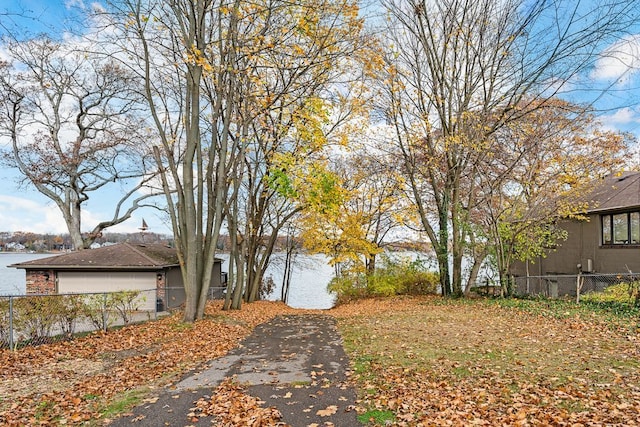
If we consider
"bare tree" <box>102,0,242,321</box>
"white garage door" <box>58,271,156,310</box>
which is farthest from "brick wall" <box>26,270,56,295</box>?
"bare tree" <box>102,0,242,321</box>

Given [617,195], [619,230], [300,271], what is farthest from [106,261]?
[617,195]

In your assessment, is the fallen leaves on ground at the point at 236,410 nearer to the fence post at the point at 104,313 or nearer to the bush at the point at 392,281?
the fence post at the point at 104,313

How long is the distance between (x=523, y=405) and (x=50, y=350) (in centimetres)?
794

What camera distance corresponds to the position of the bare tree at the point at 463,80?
1334cm

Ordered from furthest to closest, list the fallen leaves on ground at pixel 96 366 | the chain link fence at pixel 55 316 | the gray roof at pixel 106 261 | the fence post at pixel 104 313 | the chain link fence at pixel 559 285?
1. the gray roof at pixel 106 261
2. the chain link fence at pixel 559 285
3. the fence post at pixel 104 313
4. the chain link fence at pixel 55 316
5. the fallen leaves on ground at pixel 96 366

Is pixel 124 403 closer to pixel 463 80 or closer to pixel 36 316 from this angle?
pixel 36 316

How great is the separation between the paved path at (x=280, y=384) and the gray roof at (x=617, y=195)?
47.3ft

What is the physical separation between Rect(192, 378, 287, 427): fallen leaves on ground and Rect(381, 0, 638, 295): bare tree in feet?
38.4

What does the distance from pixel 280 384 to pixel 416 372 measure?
1958 mm

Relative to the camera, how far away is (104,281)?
19.9m

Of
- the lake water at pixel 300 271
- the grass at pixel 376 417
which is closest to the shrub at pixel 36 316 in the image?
the grass at pixel 376 417

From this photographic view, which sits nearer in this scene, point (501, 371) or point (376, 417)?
point (376, 417)

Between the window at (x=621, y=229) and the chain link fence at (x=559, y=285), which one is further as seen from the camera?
the window at (x=621, y=229)

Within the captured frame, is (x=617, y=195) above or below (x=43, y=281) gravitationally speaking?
above
